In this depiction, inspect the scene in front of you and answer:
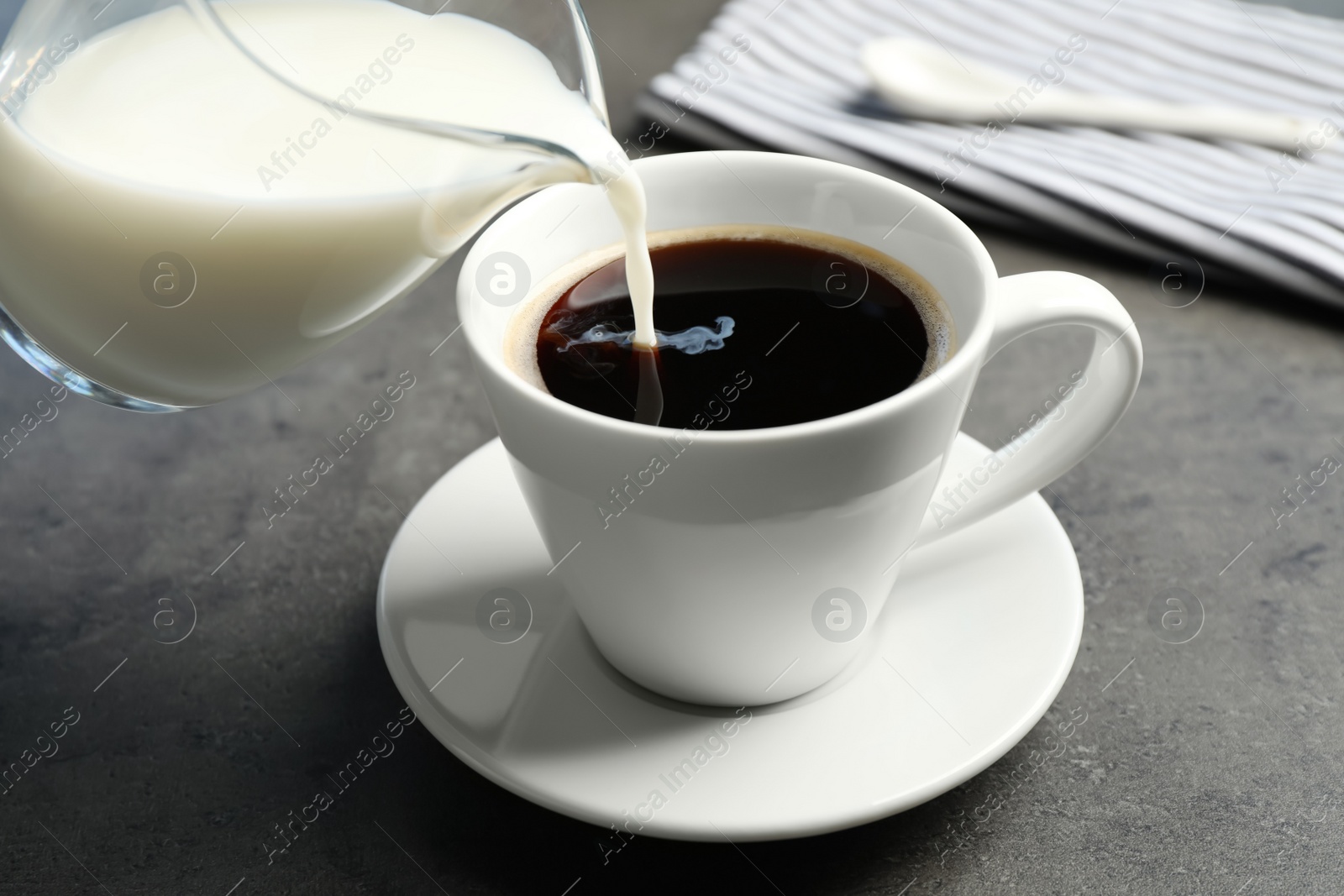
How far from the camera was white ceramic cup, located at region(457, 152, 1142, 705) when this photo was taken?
710 millimetres

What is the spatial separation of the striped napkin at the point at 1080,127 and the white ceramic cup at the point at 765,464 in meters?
0.58

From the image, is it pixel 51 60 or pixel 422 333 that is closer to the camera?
pixel 51 60

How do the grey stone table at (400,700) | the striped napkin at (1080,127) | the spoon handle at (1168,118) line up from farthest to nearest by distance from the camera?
1. the spoon handle at (1168,118)
2. the striped napkin at (1080,127)
3. the grey stone table at (400,700)

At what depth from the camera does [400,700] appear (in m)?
0.94

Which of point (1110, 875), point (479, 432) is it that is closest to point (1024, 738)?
point (1110, 875)

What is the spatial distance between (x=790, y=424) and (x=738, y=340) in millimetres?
110

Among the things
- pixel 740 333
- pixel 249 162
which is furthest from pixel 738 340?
pixel 249 162

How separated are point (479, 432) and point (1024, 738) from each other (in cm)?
61

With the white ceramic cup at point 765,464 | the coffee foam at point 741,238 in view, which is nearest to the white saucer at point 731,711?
the white ceramic cup at point 765,464

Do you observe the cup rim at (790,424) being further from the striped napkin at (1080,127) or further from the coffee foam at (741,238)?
the striped napkin at (1080,127)

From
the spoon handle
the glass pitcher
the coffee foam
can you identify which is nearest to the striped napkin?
the spoon handle

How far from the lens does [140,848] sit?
0.84 m

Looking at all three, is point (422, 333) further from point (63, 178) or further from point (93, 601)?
point (63, 178)

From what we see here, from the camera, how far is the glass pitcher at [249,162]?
2.35ft
